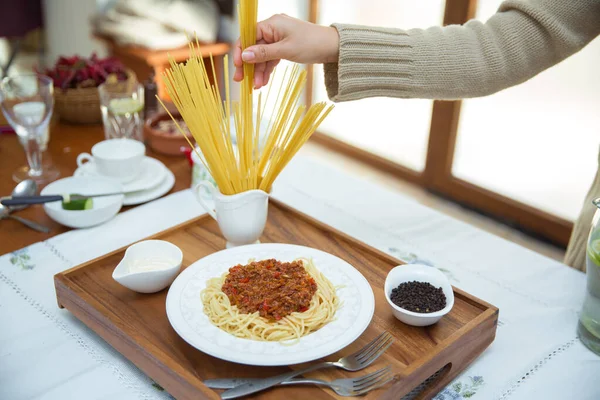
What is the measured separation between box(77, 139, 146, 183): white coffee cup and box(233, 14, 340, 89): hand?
0.38m

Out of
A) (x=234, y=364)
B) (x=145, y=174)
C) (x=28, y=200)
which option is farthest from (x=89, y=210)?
(x=234, y=364)

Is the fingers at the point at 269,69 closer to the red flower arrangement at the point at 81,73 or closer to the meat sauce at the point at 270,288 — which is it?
the meat sauce at the point at 270,288

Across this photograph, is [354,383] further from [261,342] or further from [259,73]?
[259,73]

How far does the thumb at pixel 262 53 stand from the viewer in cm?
99

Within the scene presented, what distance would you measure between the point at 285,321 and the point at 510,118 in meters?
2.00

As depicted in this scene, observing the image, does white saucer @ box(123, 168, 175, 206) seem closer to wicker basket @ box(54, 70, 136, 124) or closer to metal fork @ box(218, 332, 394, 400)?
wicker basket @ box(54, 70, 136, 124)

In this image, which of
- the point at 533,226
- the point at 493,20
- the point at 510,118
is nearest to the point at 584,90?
the point at 510,118

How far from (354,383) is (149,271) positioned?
0.36 m

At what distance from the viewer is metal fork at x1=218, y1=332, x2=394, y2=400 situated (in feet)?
2.41

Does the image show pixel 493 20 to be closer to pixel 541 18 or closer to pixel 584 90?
pixel 541 18

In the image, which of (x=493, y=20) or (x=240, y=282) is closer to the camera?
(x=240, y=282)

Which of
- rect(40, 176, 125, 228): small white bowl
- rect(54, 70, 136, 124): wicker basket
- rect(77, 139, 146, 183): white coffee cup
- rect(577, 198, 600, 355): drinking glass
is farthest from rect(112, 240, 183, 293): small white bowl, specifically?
rect(54, 70, 136, 124): wicker basket

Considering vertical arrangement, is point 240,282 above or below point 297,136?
below

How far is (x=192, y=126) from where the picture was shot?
3.18 feet
